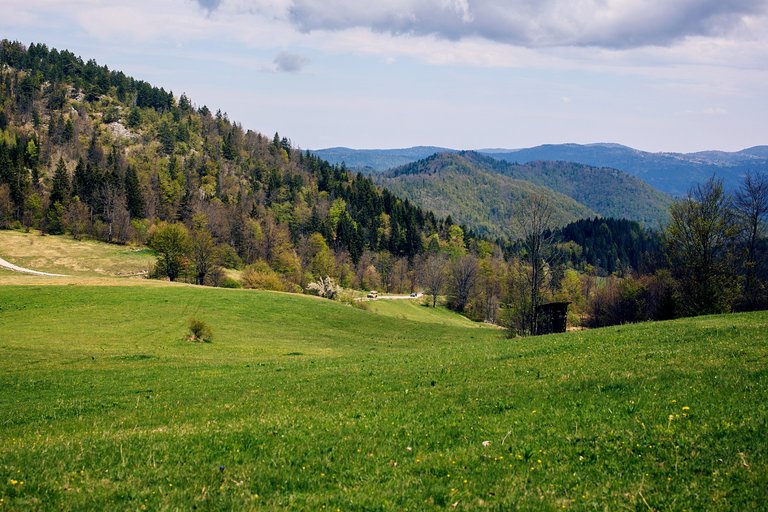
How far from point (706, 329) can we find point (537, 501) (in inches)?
855

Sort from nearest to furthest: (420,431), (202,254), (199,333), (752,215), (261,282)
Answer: (420,431) → (199,333) → (752,215) → (261,282) → (202,254)

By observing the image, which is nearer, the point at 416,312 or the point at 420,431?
the point at 420,431

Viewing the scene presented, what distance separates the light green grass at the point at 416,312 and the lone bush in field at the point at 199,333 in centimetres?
5160

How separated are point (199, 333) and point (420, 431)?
37832mm

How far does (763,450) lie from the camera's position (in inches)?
402

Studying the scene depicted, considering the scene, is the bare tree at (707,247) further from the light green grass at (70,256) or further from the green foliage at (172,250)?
the light green grass at (70,256)

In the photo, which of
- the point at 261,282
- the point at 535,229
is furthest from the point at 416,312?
the point at 535,229

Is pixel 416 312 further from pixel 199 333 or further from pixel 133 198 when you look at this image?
pixel 133 198

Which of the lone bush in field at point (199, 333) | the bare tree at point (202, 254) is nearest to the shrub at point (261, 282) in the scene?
the bare tree at point (202, 254)

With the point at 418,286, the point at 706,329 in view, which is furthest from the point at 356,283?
the point at 706,329

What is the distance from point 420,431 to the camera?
13516 mm

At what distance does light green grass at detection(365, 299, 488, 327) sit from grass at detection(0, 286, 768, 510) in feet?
241

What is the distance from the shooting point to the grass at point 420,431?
9734 millimetres

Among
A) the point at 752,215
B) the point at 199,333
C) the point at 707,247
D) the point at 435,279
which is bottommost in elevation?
the point at 435,279
